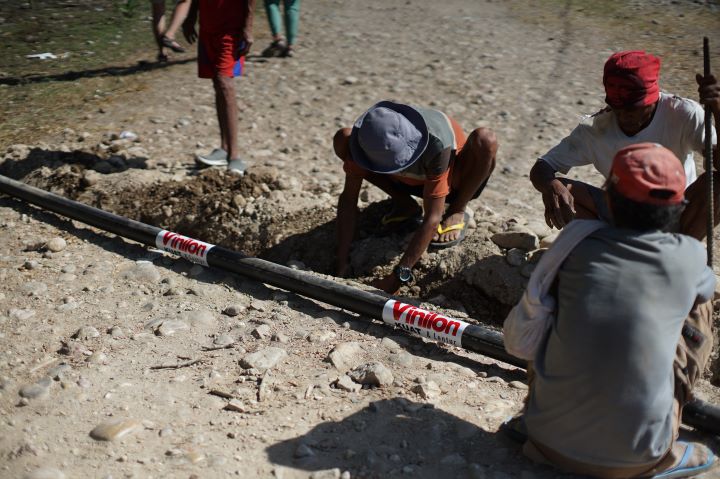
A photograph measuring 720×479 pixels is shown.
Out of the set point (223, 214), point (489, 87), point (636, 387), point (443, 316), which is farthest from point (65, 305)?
point (489, 87)

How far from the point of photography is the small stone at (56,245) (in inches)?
177

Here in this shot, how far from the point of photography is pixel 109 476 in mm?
2725

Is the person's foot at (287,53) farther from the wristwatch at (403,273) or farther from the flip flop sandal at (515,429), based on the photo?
the flip flop sandal at (515,429)

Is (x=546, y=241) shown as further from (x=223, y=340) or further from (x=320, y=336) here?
(x=223, y=340)

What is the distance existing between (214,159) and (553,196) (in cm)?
265

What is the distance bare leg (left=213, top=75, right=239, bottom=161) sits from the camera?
214 inches

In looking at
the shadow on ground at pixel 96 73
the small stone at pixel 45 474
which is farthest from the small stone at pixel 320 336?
the shadow on ground at pixel 96 73

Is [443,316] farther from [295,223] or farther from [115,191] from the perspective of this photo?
[115,191]

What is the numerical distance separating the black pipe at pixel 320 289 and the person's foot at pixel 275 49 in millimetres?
3648

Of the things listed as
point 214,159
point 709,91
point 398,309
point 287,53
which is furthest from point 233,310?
point 287,53

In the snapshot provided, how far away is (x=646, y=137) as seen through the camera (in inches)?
147

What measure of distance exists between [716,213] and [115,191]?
3.63 m

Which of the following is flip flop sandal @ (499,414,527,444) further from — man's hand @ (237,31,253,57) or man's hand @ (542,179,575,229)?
man's hand @ (237,31,253,57)

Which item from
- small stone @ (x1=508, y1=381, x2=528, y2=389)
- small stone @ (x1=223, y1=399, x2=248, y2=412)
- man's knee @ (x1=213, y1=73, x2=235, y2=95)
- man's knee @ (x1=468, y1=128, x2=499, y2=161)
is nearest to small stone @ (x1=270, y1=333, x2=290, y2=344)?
small stone @ (x1=223, y1=399, x2=248, y2=412)
